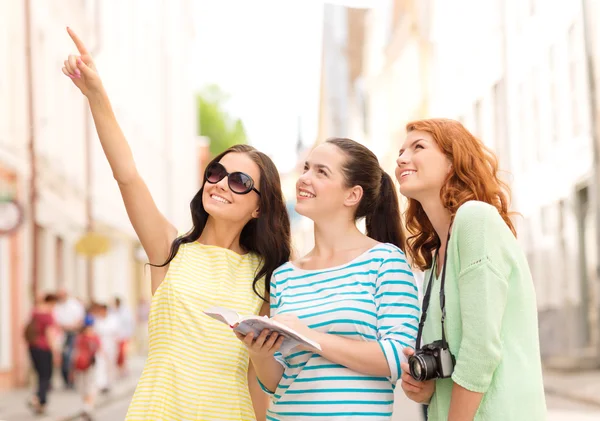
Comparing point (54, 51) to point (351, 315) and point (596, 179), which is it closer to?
point (596, 179)

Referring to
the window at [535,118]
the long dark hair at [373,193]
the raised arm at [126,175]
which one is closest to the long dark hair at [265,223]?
the raised arm at [126,175]

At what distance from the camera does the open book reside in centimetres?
286

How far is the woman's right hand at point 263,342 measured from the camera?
9.74 ft

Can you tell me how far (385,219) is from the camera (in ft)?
11.8

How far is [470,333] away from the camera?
2826 millimetres

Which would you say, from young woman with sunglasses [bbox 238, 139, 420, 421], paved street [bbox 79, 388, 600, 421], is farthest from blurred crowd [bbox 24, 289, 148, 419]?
young woman with sunglasses [bbox 238, 139, 420, 421]

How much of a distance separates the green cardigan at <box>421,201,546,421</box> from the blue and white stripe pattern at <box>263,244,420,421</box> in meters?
0.21

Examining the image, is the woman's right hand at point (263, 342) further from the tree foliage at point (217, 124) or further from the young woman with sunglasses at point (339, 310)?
the tree foliage at point (217, 124)

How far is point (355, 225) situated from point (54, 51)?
17695mm

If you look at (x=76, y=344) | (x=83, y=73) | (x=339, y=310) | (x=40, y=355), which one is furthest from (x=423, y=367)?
(x=76, y=344)

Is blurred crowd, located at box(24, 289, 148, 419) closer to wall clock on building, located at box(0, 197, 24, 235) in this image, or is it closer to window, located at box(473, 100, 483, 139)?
wall clock on building, located at box(0, 197, 24, 235)

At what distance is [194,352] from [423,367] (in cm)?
84

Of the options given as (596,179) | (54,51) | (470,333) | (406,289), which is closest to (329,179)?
(406,289)

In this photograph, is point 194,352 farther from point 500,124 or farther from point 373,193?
point 500,124
